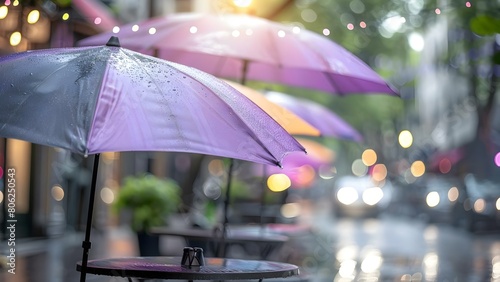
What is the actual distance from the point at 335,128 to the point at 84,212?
11208mm

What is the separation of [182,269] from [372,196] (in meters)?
40.3

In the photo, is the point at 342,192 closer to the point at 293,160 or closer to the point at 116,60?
the point at 293,160

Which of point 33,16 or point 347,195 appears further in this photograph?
point 347,195

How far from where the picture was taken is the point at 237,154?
21.2ft

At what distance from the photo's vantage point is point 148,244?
14.5 meters

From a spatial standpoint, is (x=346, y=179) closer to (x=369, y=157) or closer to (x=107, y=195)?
(x=107, y=195)

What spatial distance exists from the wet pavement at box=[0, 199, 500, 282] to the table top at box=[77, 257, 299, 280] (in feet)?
8.80

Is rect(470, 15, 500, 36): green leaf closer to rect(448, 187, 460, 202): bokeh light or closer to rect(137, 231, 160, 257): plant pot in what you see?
rect(137, 231, 160, 257): plant pot

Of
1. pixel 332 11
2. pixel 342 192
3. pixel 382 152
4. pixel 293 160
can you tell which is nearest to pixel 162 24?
pixel 293 160

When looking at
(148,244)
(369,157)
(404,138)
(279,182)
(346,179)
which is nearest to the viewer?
(148,244)

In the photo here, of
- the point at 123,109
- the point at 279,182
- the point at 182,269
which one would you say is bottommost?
the point at 182,269

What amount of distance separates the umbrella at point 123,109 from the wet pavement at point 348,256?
3.83 metres

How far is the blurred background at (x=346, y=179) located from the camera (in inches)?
636

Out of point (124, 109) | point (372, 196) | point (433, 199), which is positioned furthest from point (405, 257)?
point (372, 196)
